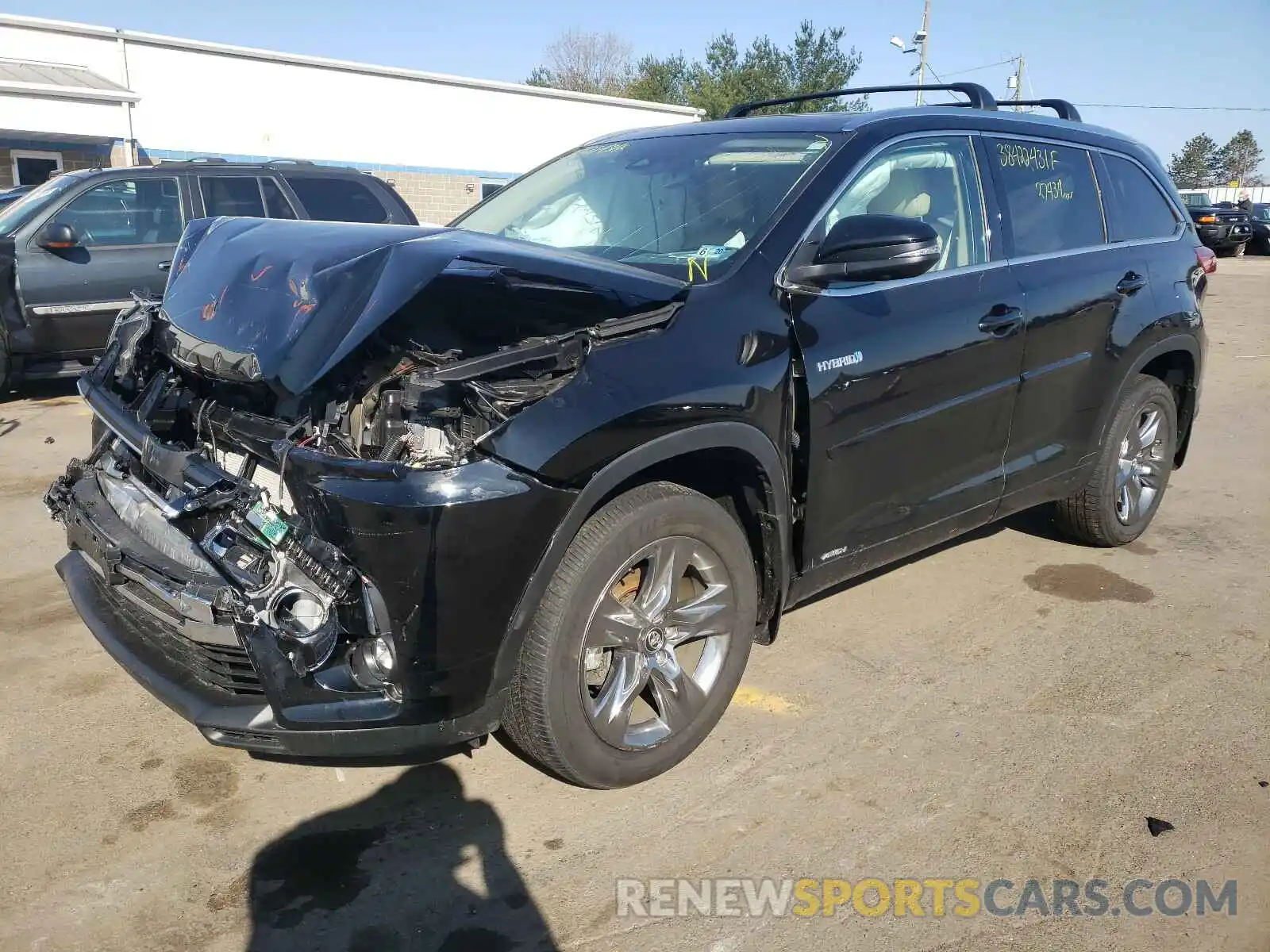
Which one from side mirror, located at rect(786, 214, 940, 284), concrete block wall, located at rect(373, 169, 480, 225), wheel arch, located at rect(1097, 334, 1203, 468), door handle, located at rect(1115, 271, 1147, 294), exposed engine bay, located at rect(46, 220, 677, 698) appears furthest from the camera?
concrete block wall, located at rect(373, 169, 480, 225)

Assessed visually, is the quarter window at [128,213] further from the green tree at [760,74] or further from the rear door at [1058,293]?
the green tree at [760,74]

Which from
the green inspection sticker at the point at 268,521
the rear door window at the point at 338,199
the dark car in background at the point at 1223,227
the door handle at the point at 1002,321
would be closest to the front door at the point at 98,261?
the rear door window at the point at 338,199

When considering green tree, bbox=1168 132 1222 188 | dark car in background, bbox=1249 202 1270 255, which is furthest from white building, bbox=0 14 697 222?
green tree, bbox=1168 132 1222 188

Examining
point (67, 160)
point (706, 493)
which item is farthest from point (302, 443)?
point (67, 160)

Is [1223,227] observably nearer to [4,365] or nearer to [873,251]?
[4,365]

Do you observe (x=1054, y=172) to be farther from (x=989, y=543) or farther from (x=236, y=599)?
(x=236, y=599)

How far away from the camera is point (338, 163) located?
23.0 meters

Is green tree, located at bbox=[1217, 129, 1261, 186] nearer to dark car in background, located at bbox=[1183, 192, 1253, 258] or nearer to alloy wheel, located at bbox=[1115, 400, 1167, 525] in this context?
dark car in background, located at bbox=[1183, 192, 1253, 258]

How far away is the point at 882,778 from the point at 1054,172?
9.21 feet

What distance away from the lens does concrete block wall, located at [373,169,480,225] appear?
24.2 metres

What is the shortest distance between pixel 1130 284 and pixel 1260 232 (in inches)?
1247

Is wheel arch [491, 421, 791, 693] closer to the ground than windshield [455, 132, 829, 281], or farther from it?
closer to the ground

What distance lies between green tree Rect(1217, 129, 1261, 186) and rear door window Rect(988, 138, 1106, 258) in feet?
361

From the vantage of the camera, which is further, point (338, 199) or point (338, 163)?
point (338, 163)
